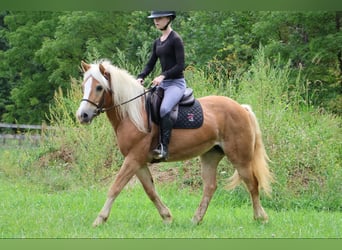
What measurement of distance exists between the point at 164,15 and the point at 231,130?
1773 millimetres

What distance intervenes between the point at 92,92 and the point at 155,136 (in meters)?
0.99

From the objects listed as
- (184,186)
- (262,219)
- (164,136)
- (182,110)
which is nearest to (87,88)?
(164,136)

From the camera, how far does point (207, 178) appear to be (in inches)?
282

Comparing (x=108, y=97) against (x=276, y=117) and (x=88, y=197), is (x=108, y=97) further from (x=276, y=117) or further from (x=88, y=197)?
(x=276, y=117)

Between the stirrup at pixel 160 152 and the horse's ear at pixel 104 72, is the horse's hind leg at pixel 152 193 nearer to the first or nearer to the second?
the stirrup at pixel 160 152

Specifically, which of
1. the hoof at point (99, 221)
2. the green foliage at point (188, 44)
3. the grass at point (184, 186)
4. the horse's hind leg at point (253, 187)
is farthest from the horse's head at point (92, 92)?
the green foliage at point (188, 44)

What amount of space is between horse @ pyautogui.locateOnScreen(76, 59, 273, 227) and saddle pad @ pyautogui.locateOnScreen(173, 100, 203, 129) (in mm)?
62

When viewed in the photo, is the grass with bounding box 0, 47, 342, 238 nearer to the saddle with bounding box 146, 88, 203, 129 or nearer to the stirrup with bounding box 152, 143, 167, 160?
the stirrup with bounding box 152, 143, 167, 160

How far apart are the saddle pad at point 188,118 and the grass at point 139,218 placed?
121 cm

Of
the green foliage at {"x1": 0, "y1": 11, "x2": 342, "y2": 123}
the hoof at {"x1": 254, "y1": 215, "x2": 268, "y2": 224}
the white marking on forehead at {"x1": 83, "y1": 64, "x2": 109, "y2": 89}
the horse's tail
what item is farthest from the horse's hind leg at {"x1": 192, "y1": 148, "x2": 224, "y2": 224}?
the green foliage at {"x1": 0, "y1": 11, "x2": 342, "y2": 123}

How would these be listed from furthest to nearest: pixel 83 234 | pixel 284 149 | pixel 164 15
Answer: pixel 284 149 < pixel 164 15 < pixel 83 234

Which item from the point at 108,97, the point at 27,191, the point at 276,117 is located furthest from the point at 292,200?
the point at 27,191

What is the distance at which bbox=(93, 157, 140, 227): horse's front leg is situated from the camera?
6293 millimetres

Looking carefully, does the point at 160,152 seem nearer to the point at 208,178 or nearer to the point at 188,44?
the point at 208,178
